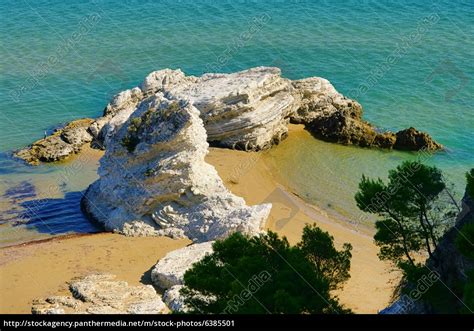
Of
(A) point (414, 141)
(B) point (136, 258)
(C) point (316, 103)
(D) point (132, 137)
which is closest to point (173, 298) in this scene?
(B) point (136, 258)

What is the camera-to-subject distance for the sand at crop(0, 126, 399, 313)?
26219 millimetres

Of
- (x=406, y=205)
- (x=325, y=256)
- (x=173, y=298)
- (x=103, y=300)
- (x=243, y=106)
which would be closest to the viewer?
(x=325, y=256)

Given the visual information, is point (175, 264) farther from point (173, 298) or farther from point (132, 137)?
point (132, 137)

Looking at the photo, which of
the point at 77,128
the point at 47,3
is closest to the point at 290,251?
the point at 77,128

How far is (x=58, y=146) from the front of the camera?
130 ft

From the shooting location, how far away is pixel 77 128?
41.2m

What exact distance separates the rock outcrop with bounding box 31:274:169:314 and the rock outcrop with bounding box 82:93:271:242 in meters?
4.85

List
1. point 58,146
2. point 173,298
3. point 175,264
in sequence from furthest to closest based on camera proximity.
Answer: point 58,146 → point 175,264 → point 173,298

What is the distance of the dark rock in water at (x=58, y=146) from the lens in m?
39.0

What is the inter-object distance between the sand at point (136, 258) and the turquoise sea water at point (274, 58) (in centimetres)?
275

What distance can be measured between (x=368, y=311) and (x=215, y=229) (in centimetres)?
713

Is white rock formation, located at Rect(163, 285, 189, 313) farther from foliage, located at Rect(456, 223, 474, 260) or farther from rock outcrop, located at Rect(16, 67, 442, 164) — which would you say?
rock outcrop, located at Rect(16, 67, 442, 164)

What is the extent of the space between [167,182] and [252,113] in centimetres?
937

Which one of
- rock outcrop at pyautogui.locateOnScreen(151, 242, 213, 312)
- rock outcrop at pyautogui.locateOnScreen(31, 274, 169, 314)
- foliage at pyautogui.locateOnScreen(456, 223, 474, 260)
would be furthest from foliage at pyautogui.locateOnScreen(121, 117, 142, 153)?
foliage at pyautogui.locateOnScreen(456, 223, 474, 260)
